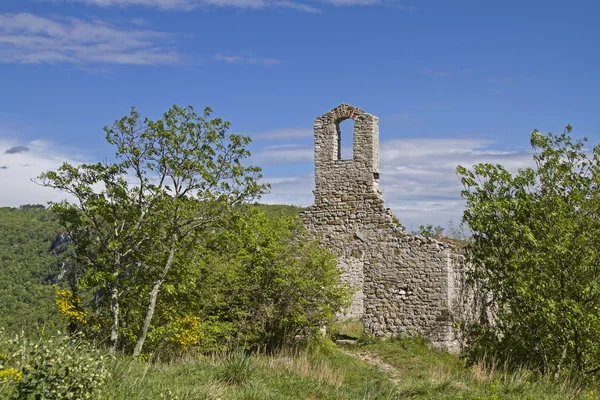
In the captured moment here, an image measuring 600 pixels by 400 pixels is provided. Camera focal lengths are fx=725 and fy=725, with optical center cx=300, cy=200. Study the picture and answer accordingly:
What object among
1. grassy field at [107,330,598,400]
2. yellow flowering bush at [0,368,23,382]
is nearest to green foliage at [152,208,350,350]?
grassy field at [107,330,598,400]

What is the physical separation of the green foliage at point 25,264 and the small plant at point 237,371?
83.2 ft

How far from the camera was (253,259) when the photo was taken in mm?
18672

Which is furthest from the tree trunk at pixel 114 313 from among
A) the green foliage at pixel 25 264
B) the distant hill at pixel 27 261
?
the green foliage at pixel 25 264

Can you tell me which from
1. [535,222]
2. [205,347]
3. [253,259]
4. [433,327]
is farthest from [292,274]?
[535,222]

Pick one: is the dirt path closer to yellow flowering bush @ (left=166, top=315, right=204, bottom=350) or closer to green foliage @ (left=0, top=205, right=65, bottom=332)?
yellow flowering bush @ (left=166, top=315, right=204, bottom=350)

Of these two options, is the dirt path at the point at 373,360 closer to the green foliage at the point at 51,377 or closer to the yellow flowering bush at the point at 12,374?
the green foliage at the point at 51,377

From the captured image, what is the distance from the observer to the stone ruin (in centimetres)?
2038

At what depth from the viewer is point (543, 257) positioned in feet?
51.9

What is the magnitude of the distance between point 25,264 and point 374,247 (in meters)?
40.6

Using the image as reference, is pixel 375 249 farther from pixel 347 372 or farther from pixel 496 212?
pixel 347 372

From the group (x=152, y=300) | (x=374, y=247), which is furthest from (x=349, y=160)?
(x=152, y=300)

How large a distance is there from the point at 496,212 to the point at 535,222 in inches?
63.9

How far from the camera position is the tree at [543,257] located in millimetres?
15266

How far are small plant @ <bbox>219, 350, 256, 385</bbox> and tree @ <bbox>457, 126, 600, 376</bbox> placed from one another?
6713 mm
